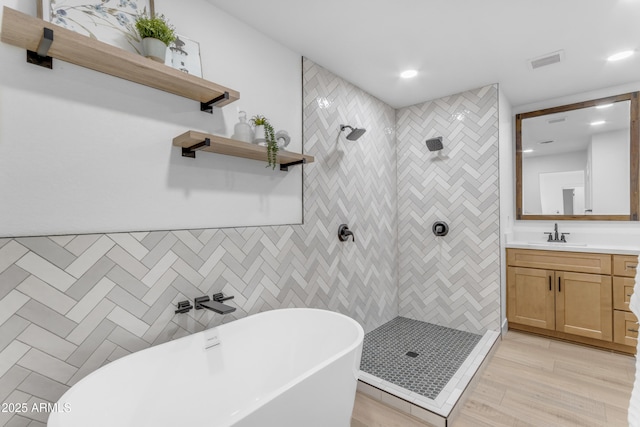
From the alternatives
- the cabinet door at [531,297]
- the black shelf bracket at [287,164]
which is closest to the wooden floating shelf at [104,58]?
the black shelf bracket at [287,164]

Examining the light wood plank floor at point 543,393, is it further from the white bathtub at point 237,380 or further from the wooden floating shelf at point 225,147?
the wooden floating shelf at point 225,147

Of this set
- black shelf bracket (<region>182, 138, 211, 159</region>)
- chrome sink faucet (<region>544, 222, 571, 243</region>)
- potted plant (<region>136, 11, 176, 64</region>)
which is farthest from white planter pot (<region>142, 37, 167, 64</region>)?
chrome sink faucet (<region>544, 222, 571, 243</region>)

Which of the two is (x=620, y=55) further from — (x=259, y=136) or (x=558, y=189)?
(x=259, y=136)

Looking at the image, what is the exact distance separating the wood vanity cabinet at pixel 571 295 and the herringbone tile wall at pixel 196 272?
4.61 feet

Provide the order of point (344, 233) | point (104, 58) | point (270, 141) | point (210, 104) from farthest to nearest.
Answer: point (344, 233), point (270, 141), point (210, 104), point (104, 58)

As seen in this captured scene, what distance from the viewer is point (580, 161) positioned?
3.42 metres

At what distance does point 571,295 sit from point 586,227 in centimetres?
82

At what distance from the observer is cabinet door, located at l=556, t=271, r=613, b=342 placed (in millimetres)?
2949

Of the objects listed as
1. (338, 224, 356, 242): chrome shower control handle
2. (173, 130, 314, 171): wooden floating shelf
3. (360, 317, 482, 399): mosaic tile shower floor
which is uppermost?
(173, 130, 314, 171): wooden floating shelf

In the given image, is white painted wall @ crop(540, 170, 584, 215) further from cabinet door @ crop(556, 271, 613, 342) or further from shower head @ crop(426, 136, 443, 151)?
shower head @ crop(426, 136, 443, 151)

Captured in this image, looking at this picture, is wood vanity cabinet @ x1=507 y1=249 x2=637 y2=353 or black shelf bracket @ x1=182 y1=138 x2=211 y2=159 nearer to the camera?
black shelf bracket @ x1=182 y1=138 x2=211 y2=159

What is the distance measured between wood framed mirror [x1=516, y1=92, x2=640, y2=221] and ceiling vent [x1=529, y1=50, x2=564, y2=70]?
104 cm

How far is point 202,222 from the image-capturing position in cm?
195

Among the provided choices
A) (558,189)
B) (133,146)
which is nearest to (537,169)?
(558,189)
